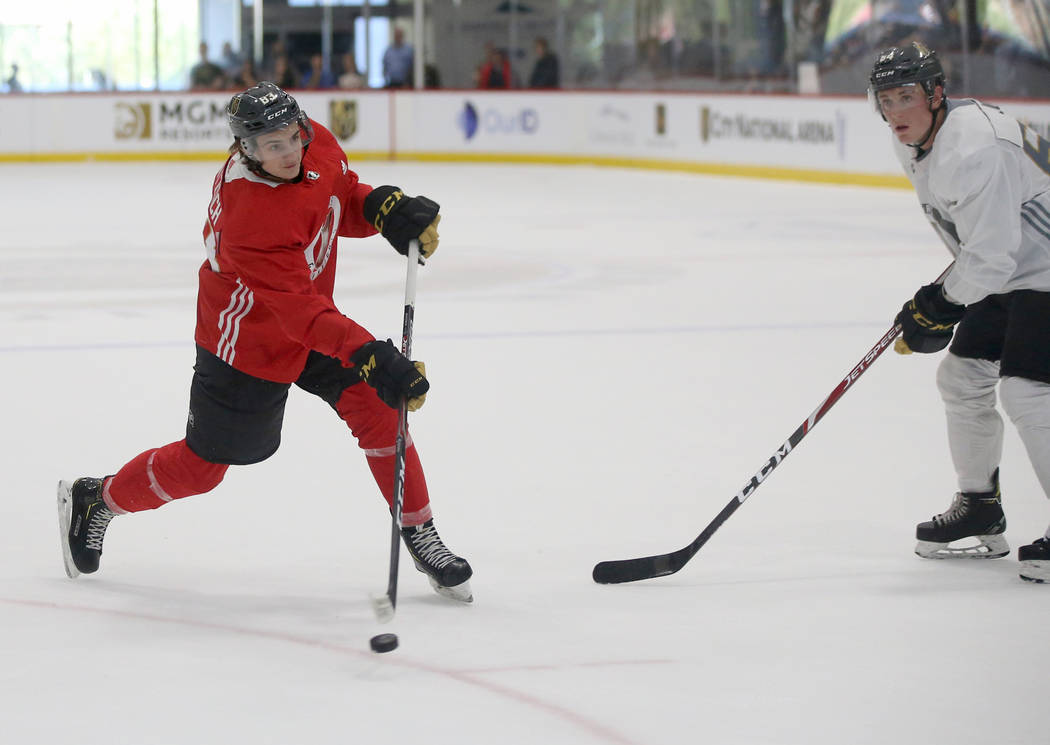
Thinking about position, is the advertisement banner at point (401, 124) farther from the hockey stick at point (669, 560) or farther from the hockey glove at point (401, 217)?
the hockey glove at point (401, 217)

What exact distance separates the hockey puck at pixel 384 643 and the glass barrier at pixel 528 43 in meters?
9.90

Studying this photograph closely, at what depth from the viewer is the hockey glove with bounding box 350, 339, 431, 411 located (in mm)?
2420

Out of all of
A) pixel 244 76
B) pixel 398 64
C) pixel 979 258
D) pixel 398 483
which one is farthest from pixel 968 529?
pixel 244 76

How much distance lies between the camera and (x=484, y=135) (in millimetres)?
14914

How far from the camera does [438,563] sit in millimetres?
2668

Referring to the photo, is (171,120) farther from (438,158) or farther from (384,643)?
(384,643)

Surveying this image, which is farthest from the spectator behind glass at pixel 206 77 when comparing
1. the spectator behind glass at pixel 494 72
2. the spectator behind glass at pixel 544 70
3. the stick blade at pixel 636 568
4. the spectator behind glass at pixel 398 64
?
the stick blade at pixel 636 568

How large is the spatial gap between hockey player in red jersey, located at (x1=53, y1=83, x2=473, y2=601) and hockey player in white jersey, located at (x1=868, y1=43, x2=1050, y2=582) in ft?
3.08

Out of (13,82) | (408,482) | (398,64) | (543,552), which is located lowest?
(543,552)

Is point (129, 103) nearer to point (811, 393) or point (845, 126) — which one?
point (845, 126)

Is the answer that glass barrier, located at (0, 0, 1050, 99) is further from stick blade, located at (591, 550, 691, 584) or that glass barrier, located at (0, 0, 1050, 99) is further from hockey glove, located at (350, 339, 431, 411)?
hockey glove, located at (350, 339, 431, 411)

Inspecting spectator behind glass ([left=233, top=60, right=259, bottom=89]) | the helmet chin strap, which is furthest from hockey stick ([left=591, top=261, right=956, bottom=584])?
spectator behind glass ([left=233, top=60, right=259, bottom=89])

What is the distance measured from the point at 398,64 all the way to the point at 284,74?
1.23 metres

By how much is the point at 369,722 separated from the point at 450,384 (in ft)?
8.63
